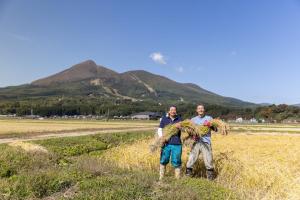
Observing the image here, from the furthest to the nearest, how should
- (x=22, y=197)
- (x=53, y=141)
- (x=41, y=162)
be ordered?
1. (x=53, y=141)
2. (x=41, y=162)
3. (x=22, y=197)

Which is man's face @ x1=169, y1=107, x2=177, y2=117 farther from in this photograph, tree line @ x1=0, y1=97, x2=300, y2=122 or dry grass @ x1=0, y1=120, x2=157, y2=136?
tree line @ x1=0, y1=97, x2=300, y2=122

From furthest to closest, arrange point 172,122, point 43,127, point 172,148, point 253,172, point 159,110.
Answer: point 159,110
point 43,127
point 172,122
point 172,148
point 253,172

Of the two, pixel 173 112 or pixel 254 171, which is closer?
pixel 254 171

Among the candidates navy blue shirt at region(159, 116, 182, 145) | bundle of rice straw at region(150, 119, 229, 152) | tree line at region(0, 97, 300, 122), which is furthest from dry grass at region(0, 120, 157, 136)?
tree line at region(0, 97, 300, 122)

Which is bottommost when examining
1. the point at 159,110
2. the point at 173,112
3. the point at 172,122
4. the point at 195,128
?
the point at 195,128

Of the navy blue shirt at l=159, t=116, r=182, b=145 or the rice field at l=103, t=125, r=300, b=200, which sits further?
the navy blue shirt at l=159, t=116, r=182, b=145

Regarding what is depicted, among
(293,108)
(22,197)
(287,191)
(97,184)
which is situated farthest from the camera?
(293,108)

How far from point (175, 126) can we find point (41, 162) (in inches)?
162

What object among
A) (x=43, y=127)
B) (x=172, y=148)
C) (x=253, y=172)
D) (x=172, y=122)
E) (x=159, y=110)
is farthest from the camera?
(x=159, y=110)

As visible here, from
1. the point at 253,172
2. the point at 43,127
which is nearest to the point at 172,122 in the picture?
the point at 253,172

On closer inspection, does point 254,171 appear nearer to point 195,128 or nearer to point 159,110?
point 195,128

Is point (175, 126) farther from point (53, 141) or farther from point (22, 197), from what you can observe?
point (53, 141)

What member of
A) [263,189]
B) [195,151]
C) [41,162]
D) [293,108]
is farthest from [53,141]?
[293,108]

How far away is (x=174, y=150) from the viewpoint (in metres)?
12.5
